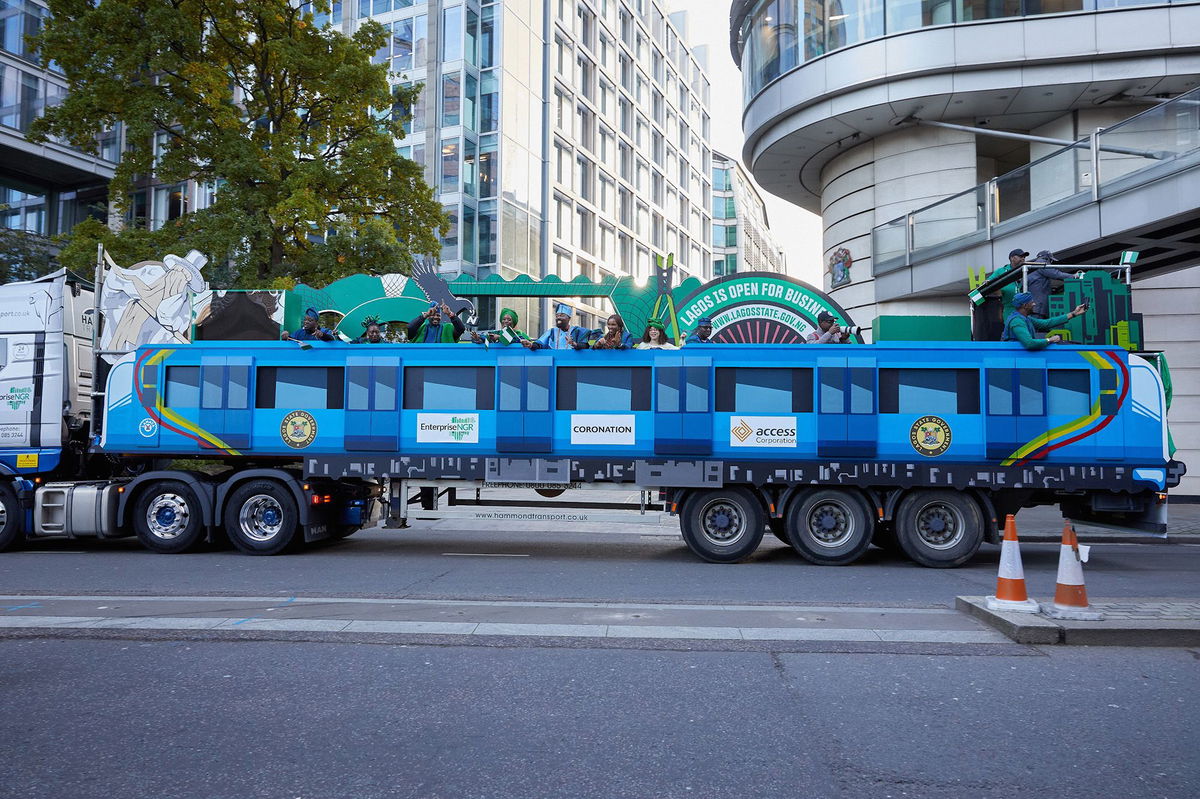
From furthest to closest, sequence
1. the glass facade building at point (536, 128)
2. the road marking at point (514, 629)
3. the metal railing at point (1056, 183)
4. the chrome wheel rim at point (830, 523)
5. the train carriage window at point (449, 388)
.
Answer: the glass facade building at point (536, 128)
the metal railing at point (1056, 183)
the train carriage window at point (449, 388)
the chrome wheel rim at point (830, 523)
the road marking at point (514, 629)

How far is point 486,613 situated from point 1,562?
23.6 ft

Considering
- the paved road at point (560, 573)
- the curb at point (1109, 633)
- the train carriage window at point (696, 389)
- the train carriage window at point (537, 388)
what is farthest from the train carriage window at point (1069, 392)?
the train carriage window at point (537, 388)

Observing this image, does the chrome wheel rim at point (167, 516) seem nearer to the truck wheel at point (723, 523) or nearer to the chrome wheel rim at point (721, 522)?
the truck wheel at point (723, 523)

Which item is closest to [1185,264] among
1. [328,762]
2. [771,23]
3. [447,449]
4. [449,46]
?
[771,23]

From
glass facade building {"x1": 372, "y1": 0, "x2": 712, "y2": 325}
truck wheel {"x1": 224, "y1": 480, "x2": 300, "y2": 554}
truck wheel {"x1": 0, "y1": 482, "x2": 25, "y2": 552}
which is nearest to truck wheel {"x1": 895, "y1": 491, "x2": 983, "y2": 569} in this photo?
truck wheel {"x1": 224, "y1": 480, "x2": 300, "y2": 554}

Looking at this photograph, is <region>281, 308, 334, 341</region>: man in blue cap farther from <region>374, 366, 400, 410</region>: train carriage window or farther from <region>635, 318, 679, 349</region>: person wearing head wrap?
<region>635, 318, 679, 349</region>: person wearing head wrap

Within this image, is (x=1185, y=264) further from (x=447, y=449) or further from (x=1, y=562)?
(x=1, y=562)

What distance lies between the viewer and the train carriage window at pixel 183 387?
11.6 metres

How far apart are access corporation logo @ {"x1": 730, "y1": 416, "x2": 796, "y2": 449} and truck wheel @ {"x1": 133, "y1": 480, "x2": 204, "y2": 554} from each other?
6972mm

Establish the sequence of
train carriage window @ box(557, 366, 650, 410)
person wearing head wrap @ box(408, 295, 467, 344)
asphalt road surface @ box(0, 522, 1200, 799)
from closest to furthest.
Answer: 1. asphalt road surface @ box(0, 522, 1200, 799)
2. train carriage window @ box(557, 366, 650, 410)
3. person wearing head wrap @ box(408, 295, 467, 344)

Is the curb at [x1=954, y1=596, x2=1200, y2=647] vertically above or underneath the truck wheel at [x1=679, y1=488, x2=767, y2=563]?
underneath

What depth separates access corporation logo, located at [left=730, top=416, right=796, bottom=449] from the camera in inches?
420

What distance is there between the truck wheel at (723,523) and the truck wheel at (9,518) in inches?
350

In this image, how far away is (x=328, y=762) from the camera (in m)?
4.06
